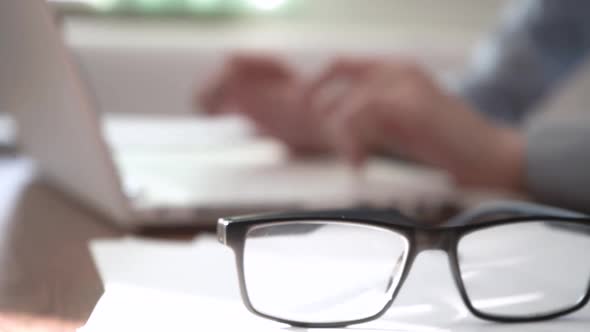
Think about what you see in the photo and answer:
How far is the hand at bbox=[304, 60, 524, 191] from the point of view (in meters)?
0.68

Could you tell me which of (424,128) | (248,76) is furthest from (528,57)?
(248,76)

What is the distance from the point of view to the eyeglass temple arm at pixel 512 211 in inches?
12.4

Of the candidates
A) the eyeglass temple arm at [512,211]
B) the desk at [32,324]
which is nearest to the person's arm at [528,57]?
the eyeglass temple arm at [512,211]

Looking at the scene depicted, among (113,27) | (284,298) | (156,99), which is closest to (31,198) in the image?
(284,298)

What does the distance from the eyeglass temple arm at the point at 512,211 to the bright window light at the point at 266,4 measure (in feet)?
4.30

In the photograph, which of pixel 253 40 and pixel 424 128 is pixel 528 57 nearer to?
pixel 424 128

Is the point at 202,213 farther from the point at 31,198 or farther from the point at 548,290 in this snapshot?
the point at 548,290

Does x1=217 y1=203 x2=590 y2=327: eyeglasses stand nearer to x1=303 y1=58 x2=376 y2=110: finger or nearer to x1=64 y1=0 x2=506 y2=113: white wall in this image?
x1=303 y1=58 x2=376 y2=110: finger

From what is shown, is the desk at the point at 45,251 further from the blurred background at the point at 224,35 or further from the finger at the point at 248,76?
the blurred background at the point at 224,35

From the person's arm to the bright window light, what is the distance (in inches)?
34.1

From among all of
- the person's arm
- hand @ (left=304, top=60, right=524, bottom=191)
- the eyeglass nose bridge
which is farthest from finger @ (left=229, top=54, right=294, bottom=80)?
the eyeglass nose bridge

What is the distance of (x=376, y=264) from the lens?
34 cm

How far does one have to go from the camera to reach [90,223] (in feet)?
1.52

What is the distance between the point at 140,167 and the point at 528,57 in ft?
1.82
